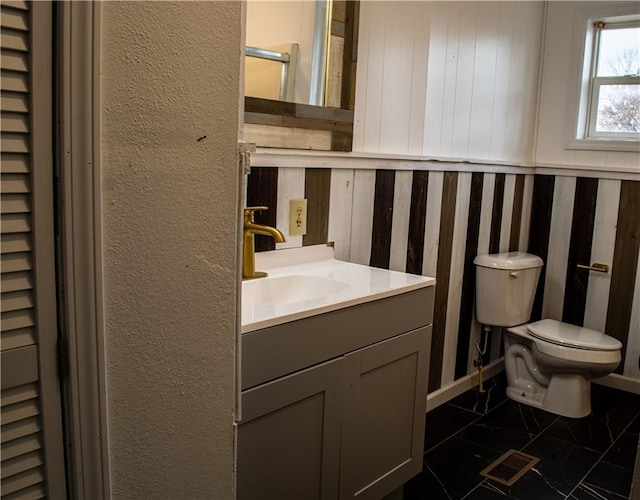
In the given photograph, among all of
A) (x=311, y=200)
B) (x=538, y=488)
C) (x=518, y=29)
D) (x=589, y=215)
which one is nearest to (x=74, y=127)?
(x=311, y=200)

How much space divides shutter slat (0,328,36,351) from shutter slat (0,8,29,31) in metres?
0.35

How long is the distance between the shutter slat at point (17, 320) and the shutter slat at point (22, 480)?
191 mm

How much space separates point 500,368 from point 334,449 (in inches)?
80.9

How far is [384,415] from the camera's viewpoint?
6.42 ft

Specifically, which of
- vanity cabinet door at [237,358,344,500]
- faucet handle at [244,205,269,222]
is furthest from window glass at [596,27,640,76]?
vanity cabinet door at [237,358,344,500]

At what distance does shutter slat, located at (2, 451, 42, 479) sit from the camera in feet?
2.54

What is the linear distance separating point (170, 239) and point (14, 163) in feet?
0.82

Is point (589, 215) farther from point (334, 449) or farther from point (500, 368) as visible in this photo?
point (334, 449)

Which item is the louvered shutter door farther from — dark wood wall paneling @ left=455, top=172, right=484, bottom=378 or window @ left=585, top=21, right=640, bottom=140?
window @ left=585, top=21, right=640, bottom=140

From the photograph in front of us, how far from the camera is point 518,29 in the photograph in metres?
3.20

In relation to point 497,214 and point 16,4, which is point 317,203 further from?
point 16,4

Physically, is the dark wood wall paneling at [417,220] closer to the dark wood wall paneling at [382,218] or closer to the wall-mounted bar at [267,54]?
the dark wood wall paneling at [382,218]

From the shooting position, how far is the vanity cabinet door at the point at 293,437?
1.51 metres

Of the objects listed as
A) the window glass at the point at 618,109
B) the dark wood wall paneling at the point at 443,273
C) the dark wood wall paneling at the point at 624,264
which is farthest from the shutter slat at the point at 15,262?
the window glass at the point at 618,109
